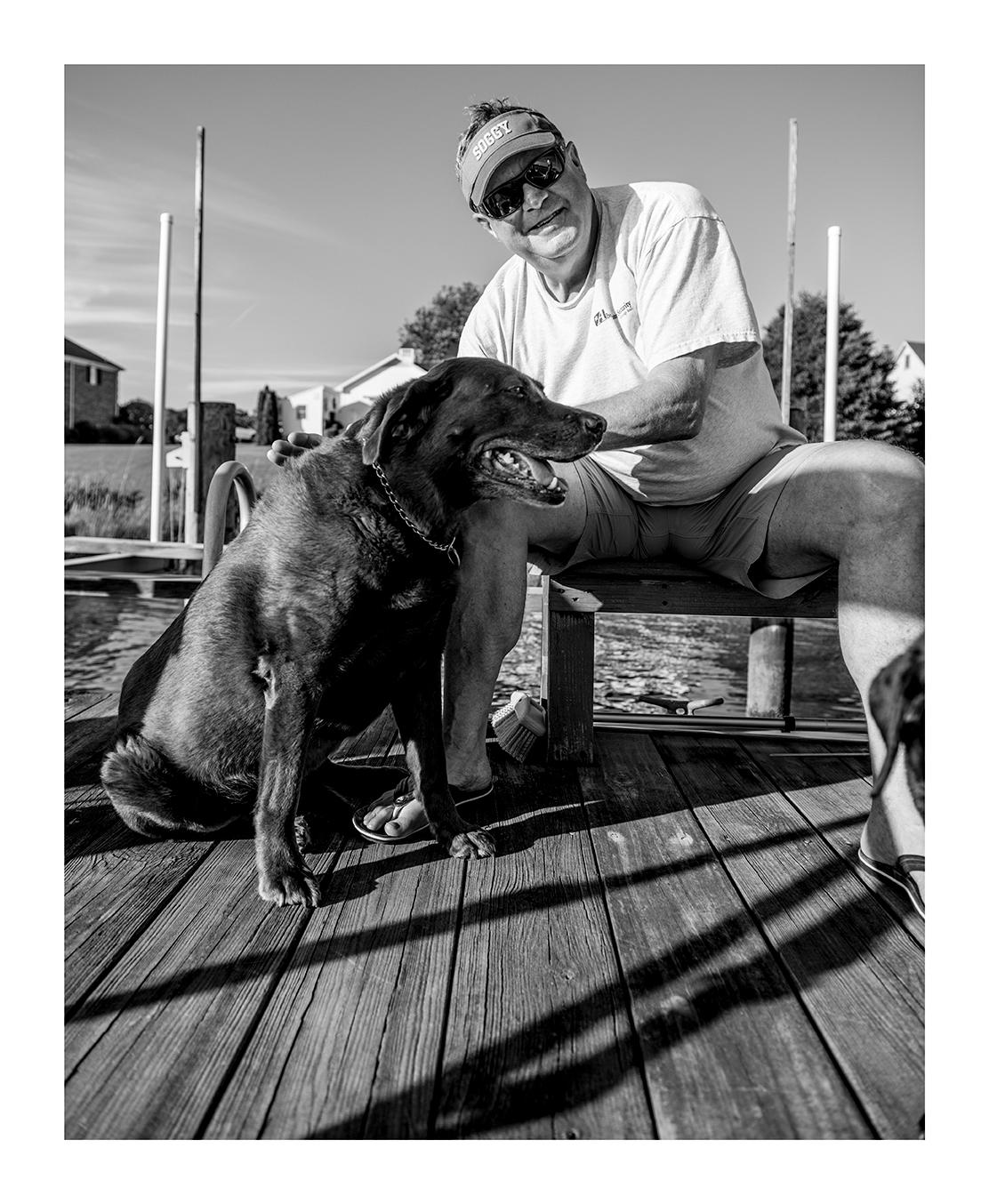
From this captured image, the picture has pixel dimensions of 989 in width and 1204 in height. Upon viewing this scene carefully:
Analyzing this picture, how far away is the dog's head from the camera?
216 centimetres

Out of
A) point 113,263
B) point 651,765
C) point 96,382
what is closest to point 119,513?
point 96,382

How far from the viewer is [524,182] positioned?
8.80 ft

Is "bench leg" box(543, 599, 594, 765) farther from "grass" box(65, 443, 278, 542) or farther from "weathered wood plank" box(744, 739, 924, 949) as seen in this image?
"grass" box(65, 443, 278, 542)

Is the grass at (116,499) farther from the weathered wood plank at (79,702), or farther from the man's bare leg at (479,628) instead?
the man's bare leg at (479,628)

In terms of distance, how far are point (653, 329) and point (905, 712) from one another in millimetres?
1514

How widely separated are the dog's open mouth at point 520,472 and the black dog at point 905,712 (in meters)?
0.92

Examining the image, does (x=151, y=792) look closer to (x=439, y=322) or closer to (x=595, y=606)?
(x=595, y=606)

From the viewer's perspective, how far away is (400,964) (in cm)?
183

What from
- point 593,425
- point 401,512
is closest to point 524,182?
point 593,425

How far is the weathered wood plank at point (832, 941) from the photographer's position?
1.48 metres

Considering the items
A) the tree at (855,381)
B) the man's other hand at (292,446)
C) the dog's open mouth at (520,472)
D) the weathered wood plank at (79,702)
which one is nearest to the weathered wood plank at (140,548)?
the weathered wood plank at (79,702)

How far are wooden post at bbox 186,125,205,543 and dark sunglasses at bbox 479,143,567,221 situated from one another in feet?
12.7

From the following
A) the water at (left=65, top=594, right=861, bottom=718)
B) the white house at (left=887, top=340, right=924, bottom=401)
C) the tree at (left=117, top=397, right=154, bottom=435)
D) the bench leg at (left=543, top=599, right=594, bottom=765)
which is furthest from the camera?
the white house at (left=887, top=340, right=924, bottom=401)

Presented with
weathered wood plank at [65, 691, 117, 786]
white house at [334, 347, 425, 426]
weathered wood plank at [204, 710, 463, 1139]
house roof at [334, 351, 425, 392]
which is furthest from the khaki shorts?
house roof at [334, 351, 425, 392]
